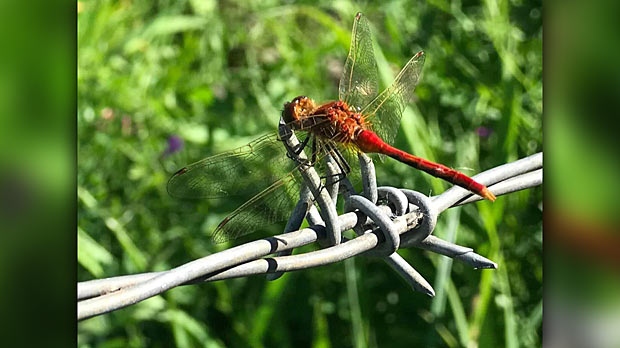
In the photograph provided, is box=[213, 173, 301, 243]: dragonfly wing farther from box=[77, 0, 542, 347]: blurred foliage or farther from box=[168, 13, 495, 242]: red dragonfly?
box=[77, 0, 542, 347]: blurred foliage

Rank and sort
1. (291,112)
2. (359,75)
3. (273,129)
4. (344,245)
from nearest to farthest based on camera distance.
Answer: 1. (344,245)
2. (291,112)
3. (359,75)
4. (273,129)

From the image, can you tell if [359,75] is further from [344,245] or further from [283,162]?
[344,245]

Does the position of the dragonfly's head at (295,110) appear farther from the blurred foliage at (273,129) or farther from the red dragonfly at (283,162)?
the blurred foliage at (273,129)

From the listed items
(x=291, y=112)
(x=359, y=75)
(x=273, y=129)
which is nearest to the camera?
(x=291, y=112)

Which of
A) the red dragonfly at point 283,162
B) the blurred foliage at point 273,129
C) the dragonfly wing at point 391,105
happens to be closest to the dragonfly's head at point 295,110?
the red dragonfly at point 283,162

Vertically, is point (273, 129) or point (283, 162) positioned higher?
point (273, 129)

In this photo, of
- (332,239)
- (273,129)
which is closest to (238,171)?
(332,239)

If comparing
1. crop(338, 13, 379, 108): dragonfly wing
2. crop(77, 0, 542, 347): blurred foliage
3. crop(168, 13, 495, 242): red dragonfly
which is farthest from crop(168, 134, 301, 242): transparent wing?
crop(77, 0, 542, 347): blurred foliage

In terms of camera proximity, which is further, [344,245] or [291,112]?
[291,112]
